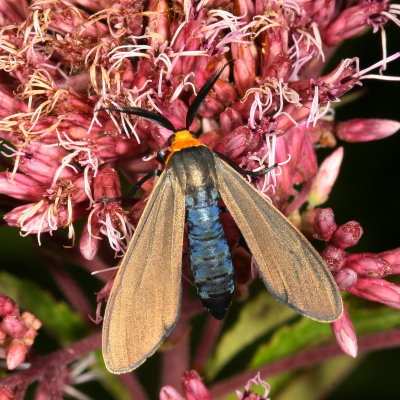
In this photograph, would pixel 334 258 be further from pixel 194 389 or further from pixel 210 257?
pixel 194 389

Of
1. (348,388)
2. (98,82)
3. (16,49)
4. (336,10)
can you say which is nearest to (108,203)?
(98,82)

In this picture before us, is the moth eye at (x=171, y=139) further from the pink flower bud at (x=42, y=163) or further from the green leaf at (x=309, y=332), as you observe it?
the green leaf at (x=309, y=332)

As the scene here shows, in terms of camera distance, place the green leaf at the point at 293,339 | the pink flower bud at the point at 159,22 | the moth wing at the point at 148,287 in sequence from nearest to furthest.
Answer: the moth wing at the point at 148,287 < the pink flower bud at the point at 159,22 < the green leaf at the point at 293,339

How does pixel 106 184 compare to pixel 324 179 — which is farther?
pixel 324 179

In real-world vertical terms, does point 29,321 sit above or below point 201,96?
below

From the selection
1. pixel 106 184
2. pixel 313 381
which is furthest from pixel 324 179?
pixel 313 381

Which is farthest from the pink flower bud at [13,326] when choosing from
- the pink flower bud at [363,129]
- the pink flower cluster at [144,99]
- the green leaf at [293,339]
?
the pink flower bud at [363,129]

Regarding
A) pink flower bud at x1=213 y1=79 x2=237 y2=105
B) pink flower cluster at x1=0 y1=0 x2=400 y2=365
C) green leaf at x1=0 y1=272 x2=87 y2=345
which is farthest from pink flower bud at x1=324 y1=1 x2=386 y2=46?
green leaf at x1=0 y1=272 x2=87 y2=345
